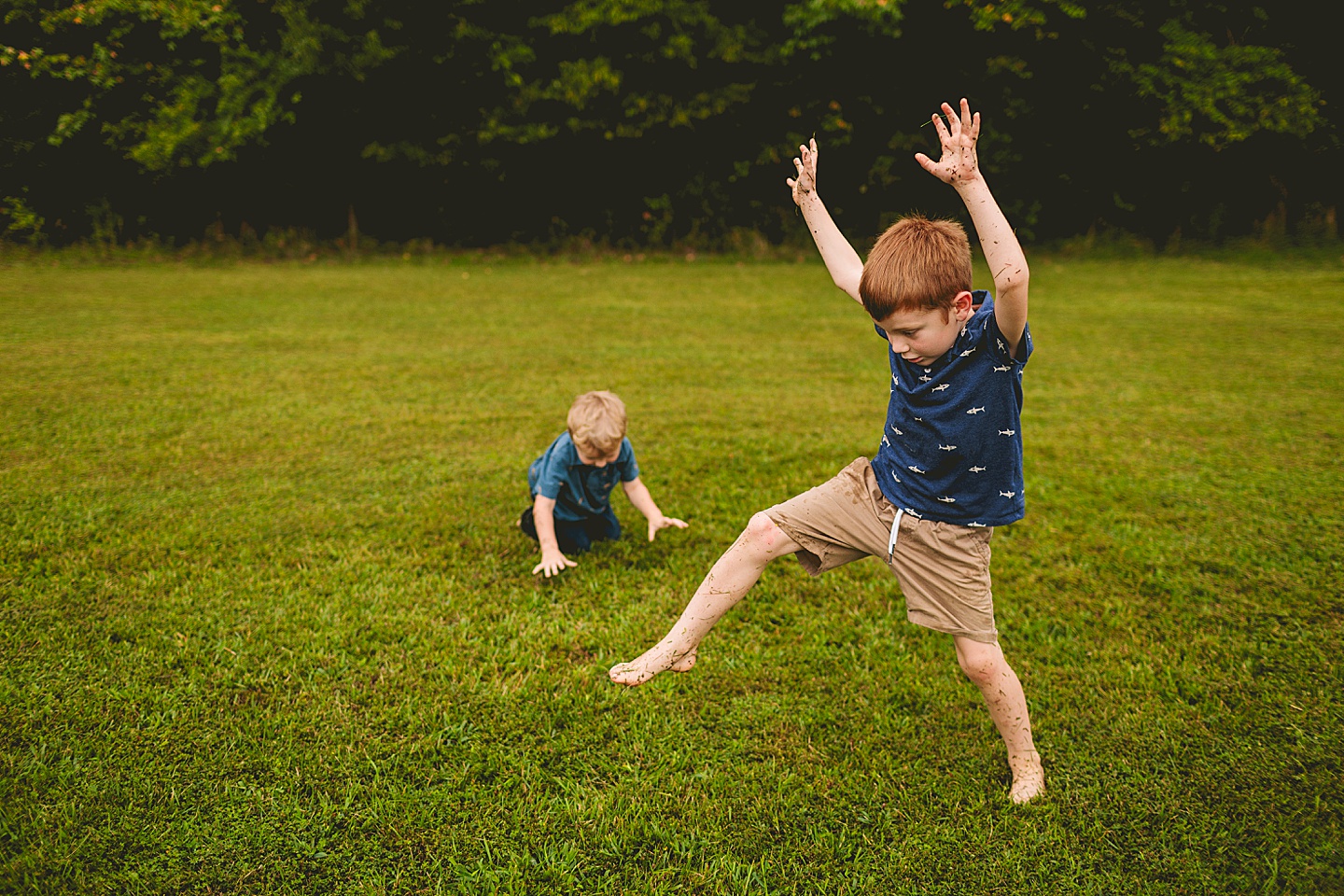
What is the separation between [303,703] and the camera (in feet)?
8.58

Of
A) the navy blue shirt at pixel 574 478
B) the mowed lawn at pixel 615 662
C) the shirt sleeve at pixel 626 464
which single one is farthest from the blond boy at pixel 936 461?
the shirt sleeve at pixel 626 464

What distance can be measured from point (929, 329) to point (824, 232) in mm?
507

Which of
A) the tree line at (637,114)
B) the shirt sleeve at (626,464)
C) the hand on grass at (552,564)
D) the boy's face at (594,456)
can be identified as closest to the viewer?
the hand on grass at (552,564)

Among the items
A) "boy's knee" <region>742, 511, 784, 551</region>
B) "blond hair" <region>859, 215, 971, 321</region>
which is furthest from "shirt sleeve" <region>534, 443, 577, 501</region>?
"blond hair" <region>859, 215, 971, 321</region>

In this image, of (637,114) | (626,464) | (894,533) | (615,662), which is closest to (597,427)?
(626,464)

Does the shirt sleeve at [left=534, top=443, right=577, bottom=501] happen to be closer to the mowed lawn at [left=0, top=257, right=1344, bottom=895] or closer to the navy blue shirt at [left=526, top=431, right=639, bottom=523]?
the navy blue shirt at [left=526, top=431, right=639, bottom=523]

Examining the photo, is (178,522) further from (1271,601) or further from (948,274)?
(1271,601)

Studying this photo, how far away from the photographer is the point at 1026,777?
7.62 ft

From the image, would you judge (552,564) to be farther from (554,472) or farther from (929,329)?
(929,329)

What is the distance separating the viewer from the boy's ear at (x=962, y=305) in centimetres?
201

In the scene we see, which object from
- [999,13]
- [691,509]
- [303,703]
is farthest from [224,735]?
[999,13]

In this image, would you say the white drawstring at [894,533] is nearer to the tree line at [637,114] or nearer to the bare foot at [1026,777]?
the bare foot at [1026,777]

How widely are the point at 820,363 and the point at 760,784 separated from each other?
227 inches

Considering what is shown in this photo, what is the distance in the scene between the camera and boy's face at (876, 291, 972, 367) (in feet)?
6.68
